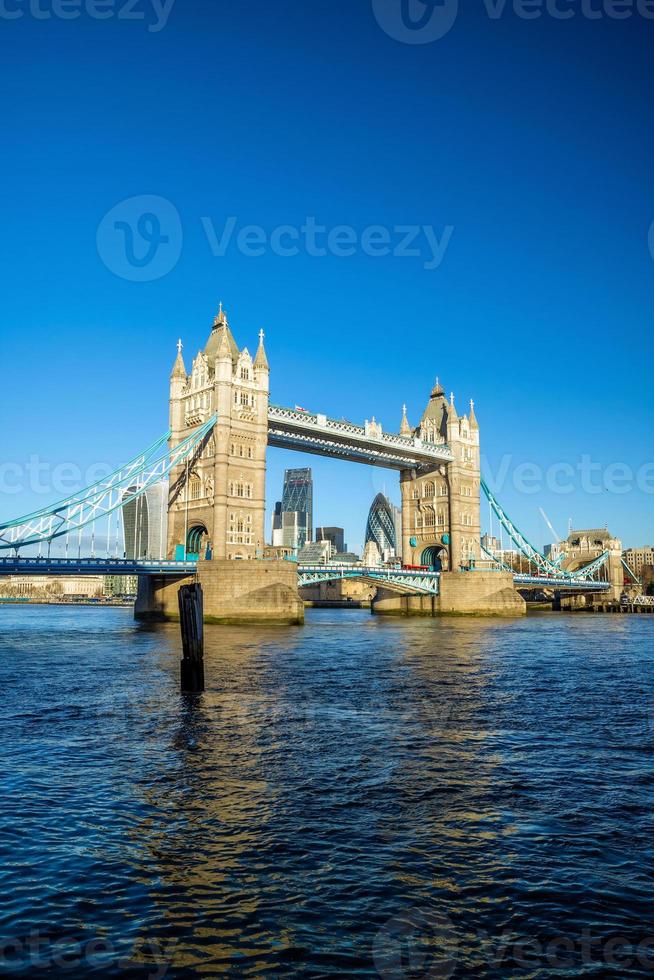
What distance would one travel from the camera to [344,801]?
12.0 m

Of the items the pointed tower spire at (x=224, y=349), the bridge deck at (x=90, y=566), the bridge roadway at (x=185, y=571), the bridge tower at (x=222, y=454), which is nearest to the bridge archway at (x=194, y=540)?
the bridge tower at (x=222, y=454)

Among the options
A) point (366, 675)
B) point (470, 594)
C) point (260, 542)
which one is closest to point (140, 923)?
point (366, 675)

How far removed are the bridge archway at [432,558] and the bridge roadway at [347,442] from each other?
11851mm

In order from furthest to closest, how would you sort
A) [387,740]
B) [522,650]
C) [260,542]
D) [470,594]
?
[470,594], [260,542], [522,650], [387,740]

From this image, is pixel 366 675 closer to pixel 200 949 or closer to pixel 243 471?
pixel 200 949

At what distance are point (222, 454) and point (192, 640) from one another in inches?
1817

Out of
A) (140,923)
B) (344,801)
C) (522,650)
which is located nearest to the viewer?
(140,923)

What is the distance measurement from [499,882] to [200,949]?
12.5 feet

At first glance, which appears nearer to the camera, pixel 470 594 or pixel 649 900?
pixel 649 900

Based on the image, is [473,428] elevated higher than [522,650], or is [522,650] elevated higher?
[473,428]

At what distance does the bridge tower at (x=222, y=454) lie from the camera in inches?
2773

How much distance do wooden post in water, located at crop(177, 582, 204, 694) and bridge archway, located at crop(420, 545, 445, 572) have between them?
251 ft

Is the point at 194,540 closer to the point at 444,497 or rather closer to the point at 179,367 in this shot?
the point at 179,367

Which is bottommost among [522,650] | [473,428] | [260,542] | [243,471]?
[522,650]
